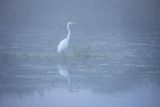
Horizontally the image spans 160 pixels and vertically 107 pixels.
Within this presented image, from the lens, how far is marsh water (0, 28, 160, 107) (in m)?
4.73

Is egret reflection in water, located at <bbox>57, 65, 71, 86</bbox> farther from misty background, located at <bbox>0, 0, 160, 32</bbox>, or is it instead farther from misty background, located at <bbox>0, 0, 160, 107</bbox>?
misty background, located at <bbox>0, 0, 160, 32</bbox>

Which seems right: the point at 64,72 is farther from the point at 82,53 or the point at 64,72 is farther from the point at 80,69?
the point at 82,53

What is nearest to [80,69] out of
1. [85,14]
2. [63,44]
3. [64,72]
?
[64,72]

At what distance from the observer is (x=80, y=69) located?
17.8ft

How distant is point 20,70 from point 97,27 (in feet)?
3.87

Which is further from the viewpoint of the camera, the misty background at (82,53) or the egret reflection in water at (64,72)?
the egret reflection in water at (64,72)

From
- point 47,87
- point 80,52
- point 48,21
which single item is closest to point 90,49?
point 80,52

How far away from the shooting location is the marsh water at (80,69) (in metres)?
4.73

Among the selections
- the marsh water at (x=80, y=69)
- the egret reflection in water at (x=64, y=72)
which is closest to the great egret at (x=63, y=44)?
the marsh water at (x=80, y=69)

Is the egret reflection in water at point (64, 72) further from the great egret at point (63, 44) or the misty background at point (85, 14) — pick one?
the misty background at point (85, 14)

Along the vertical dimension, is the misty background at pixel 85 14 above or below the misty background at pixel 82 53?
above

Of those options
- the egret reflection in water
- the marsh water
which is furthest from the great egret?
the egret reflection in water

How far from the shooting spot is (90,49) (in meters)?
5.72

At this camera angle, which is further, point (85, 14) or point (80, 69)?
point (85, 14)
